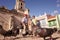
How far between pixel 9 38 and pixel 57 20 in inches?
557

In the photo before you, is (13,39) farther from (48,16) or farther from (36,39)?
(48,16)

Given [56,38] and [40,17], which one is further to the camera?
[40,17]

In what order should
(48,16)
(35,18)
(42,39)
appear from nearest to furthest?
(42,39), (48,16), (35,18)

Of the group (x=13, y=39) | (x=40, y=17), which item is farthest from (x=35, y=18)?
(x=13, y=39)

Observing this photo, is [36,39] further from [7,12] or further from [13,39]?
[7,12]

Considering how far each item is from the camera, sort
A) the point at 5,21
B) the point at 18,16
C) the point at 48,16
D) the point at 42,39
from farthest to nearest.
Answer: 1. the point at 48,16
2. the point at 18,16
3. the point at 5,21
4. the point at 42,39

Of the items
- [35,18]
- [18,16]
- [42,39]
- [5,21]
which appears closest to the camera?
[42,39]

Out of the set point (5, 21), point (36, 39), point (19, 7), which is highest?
point (19, 7)

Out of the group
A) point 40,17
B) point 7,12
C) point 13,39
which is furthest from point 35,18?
point 13,39

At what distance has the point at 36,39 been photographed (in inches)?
228

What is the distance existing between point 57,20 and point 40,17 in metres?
5.41

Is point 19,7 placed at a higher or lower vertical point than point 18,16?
higher

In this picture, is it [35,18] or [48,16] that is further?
[35,18]

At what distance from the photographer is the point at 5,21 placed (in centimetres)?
1872
